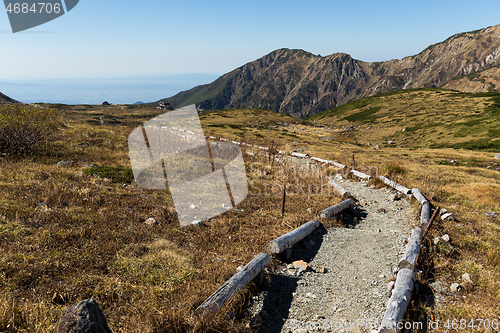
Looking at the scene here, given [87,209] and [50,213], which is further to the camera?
[87,209]

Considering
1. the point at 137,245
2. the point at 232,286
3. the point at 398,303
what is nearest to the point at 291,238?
the point at 232,286

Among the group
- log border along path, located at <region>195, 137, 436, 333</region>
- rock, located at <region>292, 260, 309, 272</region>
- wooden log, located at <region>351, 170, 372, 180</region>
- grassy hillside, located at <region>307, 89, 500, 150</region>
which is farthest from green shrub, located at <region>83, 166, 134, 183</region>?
grassy hillside, located at <region>307, 89, 500, 150</region>

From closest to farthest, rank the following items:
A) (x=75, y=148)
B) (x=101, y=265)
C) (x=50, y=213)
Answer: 1. (x=101, y=265)
2. (x=50, y=213)
3. (x=75, y=148)

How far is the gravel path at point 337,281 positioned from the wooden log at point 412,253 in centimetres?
71

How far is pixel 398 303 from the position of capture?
5.19 meters

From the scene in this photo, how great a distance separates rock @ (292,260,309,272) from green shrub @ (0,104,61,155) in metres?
16.7

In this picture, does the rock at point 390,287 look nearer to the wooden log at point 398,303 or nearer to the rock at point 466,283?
the wooden log at point 398,303

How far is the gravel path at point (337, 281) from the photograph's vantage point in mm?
5602

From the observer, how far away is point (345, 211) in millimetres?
12367

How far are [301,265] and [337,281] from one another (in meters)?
1.11

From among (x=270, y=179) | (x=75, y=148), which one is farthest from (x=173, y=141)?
(x=270, y=179)

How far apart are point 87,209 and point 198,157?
10.8 metres

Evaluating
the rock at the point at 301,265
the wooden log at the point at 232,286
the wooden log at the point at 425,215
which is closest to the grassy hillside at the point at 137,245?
the wooden log at the point at 232,286

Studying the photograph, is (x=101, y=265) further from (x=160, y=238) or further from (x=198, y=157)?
(x=198, y=157)
